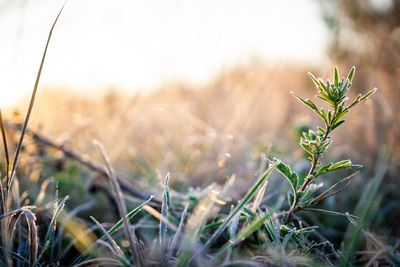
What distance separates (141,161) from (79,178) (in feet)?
1.12

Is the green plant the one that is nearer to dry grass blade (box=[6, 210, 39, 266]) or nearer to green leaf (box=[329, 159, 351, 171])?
green leaf (box=[329, 159, 351, 171])

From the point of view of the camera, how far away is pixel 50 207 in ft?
3.79

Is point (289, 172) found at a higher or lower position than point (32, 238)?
higher

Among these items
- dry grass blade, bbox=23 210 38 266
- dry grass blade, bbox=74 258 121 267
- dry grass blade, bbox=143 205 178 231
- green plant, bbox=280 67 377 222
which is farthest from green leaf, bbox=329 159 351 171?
dry grass blade, bbox=23 210 38 266

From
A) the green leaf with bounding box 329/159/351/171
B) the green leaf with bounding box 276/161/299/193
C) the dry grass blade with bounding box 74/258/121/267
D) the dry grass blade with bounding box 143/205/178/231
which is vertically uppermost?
the green leaf with bounding box 329/159/351/171

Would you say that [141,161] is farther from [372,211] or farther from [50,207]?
[372,211]

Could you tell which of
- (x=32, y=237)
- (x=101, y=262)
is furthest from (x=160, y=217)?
(x=32, y=237)

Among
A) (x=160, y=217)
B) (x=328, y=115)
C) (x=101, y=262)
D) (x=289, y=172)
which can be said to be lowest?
(x=101, y=262)

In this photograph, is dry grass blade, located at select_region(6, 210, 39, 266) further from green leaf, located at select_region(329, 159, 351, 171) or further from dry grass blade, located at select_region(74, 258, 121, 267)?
green leaf, located at select_region(329, 159, 351, 171)

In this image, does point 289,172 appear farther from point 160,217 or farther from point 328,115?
point 160,217

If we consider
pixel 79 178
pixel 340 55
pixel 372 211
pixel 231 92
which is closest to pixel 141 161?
pixel 79 178

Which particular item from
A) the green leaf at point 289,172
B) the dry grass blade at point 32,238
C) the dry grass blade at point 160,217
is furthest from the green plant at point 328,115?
the dry grass blade at point 32,238

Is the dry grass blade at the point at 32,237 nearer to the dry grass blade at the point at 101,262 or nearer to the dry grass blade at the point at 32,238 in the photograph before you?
the dry grass blade at the point at 32,238

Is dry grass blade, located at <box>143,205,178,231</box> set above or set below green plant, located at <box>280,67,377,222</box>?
below
